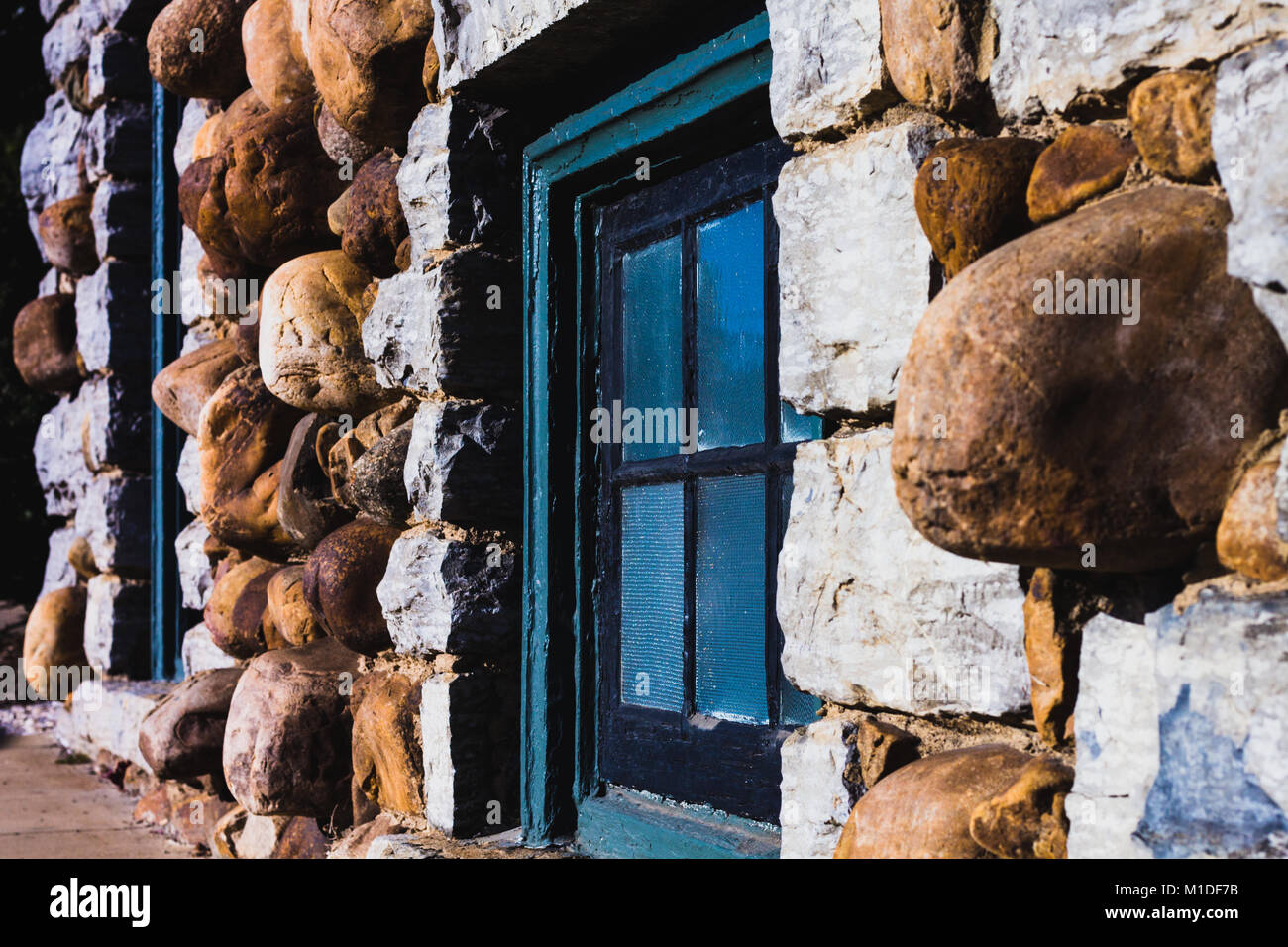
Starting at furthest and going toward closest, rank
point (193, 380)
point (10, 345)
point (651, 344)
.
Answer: point (10, 345)
point (193, 380)
point (651, 344)

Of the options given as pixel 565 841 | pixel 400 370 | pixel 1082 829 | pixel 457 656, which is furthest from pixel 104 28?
pixel 1082 829

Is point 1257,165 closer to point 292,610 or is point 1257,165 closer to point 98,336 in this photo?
point 292,610

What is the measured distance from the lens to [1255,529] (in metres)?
1.02

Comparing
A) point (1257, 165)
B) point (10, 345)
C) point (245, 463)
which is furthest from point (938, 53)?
point (10, 345)

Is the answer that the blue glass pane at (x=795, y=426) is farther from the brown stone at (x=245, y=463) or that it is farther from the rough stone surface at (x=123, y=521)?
the rough stone surface at (x=123, y=521)

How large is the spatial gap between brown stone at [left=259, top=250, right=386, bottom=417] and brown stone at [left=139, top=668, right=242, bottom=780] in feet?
2.78

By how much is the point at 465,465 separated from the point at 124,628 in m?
2.71

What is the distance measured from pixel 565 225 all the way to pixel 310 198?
88 cm

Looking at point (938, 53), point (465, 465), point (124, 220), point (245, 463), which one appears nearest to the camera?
point (938, 53)

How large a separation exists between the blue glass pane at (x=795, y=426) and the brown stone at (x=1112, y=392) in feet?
2.55

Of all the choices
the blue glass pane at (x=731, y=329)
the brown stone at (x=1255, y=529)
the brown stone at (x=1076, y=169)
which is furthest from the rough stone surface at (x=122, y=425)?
the brown stone at (x=1255, y=529)

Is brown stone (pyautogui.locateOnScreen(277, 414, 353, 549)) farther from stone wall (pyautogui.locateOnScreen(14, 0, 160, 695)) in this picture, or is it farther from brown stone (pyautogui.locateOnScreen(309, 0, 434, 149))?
stone wall (pyautogui.locateOnScreen(14, 0, 160, 695))

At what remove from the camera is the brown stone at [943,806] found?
4.10 ft

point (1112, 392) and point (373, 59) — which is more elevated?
point (373, 59)
